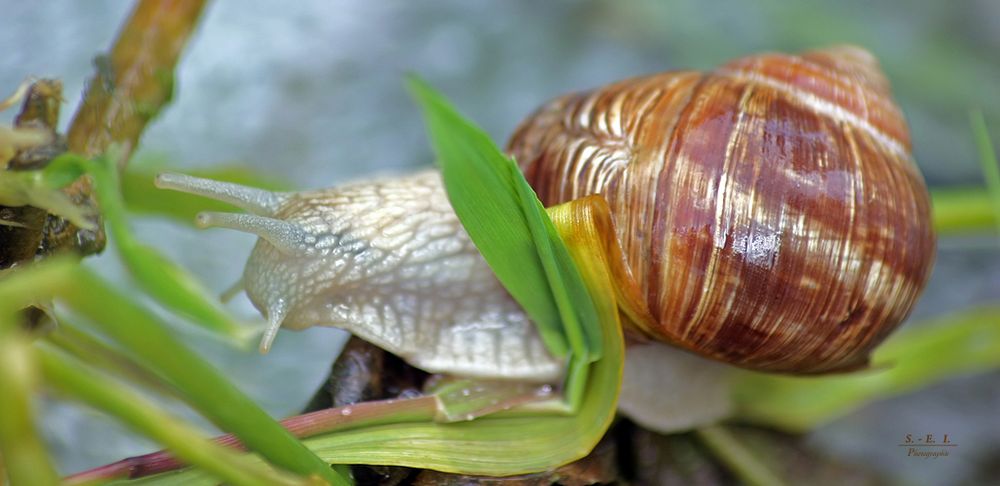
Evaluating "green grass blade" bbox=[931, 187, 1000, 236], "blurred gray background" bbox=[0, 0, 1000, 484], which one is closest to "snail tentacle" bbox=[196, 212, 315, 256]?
"blurred gray background" bbox=[0, 0, 1000, 484]

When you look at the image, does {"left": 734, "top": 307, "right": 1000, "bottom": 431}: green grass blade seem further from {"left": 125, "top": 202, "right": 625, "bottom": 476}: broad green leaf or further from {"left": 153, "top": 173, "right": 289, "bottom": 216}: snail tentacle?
{"left": 153, "top": 173, "right": 289, "bottom": 216}: snail tentacle

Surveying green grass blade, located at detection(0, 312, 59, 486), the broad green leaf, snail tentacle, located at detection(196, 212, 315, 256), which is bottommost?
the broad green leaf

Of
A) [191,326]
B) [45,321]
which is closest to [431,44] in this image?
[191,326]

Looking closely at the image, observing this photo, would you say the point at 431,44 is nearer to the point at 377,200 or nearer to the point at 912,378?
the point at 377,200

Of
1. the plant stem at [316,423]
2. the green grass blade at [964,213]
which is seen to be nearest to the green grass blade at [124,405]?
the plant stem at [316,423]

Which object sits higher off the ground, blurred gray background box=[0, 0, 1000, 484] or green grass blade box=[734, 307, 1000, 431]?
blurred gray background box=[0, 0, 1000, 484]
